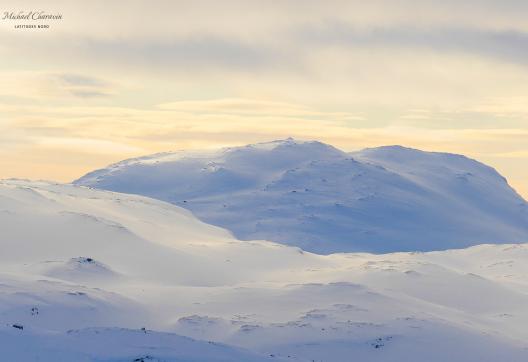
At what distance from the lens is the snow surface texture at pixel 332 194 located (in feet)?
390

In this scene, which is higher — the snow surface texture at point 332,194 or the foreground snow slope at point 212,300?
the snow surface texture at point 332,194

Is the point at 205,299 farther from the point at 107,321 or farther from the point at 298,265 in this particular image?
the point at 298,265

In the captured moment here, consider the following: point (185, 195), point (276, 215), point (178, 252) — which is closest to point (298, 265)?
point (178, 252)

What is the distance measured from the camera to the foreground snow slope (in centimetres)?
2595

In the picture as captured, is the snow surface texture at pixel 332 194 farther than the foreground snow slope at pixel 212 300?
Yes

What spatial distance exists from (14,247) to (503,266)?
1612 inches

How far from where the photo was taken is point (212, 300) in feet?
122

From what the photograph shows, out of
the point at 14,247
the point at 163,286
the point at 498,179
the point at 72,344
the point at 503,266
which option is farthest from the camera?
the point at 498,179

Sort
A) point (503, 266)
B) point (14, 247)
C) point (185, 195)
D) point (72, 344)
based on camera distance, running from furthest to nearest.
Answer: point (185, 195) < point (503, 266) < point (14, 247) < point (72, 344)

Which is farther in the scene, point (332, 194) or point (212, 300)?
point (332, 194)

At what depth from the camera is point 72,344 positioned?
77.7 feet

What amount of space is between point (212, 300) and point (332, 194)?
95.8 m

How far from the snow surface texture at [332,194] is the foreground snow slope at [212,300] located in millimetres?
57376

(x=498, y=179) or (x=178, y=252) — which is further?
(x=498, y=179)
